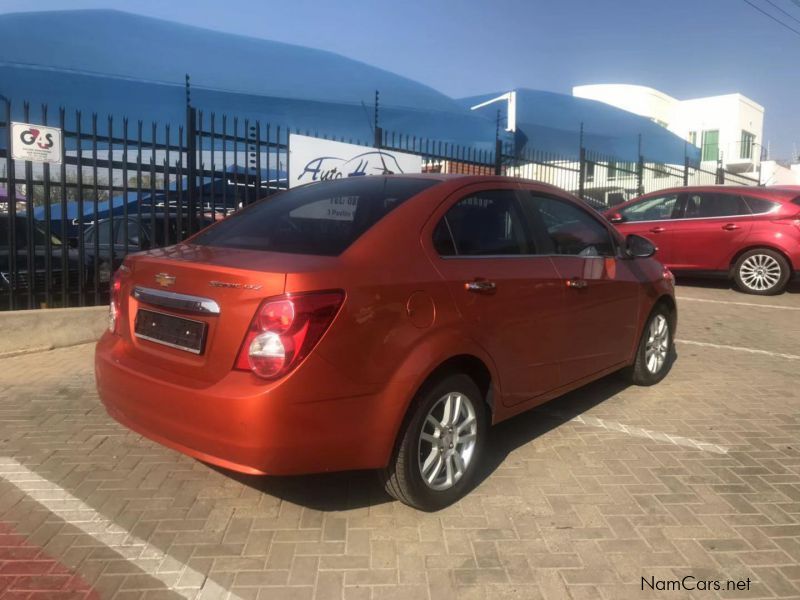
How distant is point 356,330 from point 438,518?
110cm

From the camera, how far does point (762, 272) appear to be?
9.73 metres

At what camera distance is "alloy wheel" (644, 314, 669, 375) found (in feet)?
16.4

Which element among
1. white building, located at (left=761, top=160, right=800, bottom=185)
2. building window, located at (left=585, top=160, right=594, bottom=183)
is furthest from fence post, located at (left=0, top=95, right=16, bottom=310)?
white building, located at (left=761, top=160, right=800, bottom=185)

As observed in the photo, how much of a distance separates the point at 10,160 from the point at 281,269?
4552mm

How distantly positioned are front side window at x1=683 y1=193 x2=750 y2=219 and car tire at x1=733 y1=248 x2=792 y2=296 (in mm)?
694

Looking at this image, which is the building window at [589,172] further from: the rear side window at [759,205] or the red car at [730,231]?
the rear side window at [759,205]

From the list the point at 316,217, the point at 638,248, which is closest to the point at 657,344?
the point at 638,248

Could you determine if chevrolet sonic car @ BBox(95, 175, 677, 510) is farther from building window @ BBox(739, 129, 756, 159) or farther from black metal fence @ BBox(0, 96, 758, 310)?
building window @ BBox(739, 129, 756, 159)

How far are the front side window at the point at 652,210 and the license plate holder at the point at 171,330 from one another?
960cm

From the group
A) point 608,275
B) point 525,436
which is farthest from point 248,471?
point 608,275

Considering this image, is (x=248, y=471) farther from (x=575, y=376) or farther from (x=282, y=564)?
(x=575, y=376)

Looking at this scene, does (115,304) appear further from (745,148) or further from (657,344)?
(745,148)

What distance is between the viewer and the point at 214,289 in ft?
8.64

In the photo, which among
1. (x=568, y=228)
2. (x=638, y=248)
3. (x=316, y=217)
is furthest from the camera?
(x=638, y=248)
